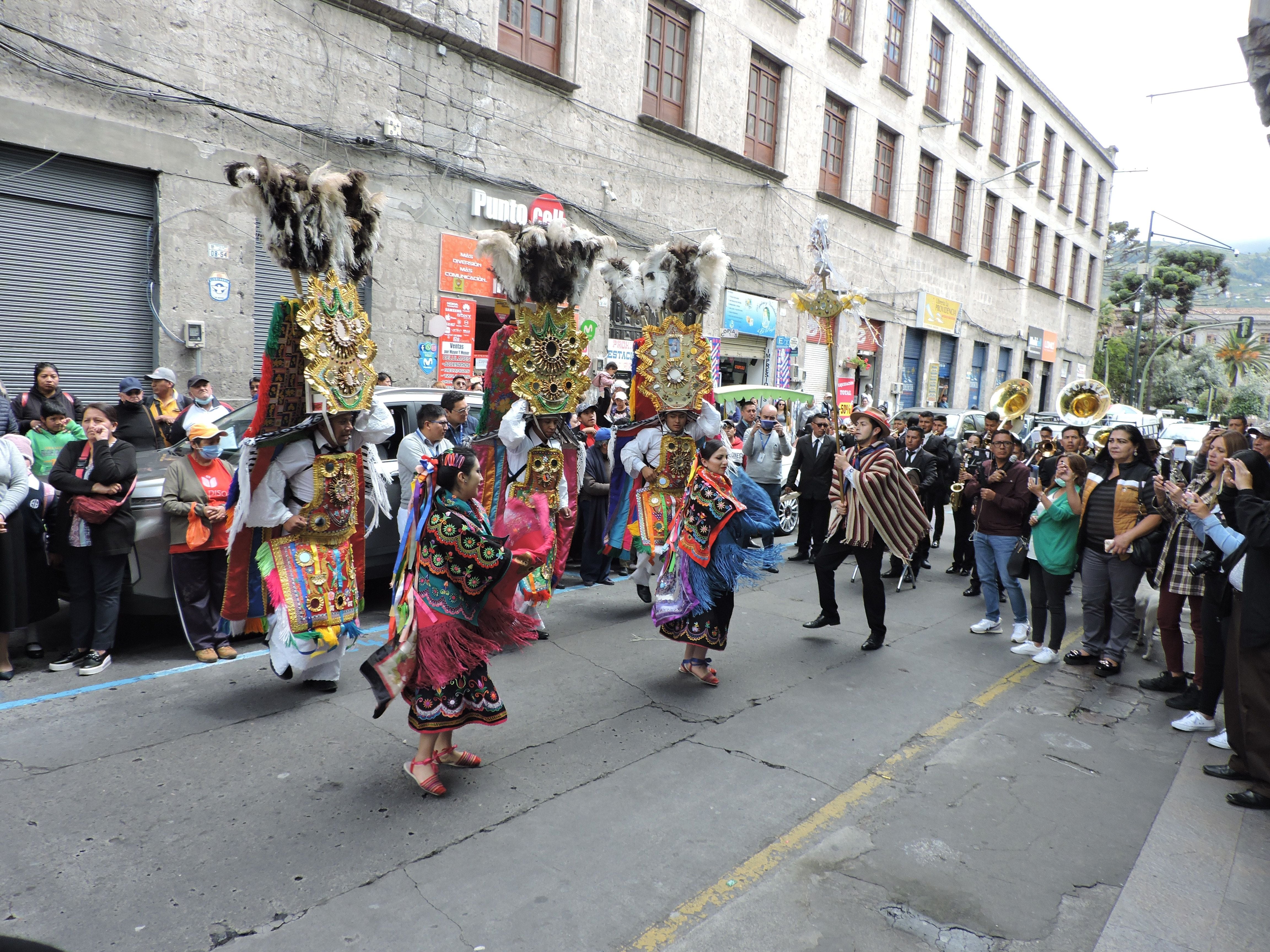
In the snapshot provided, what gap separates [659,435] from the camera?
7438mm

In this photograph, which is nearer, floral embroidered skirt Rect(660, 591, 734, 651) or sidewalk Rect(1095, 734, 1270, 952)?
sidewalk Rect(1095, 734, 1270, 952)

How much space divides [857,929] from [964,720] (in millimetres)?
2636

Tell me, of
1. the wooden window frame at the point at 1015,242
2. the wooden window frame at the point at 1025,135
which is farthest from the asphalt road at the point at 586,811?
the wooden window frame at the point at 1025,135

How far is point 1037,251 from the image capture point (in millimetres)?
33469

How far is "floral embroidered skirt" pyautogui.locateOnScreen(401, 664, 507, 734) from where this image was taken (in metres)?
4.08

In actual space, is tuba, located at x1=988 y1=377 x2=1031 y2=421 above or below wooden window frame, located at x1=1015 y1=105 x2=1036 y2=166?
below

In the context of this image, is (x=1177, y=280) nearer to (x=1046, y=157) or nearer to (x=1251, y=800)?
(x=1046, y=157)

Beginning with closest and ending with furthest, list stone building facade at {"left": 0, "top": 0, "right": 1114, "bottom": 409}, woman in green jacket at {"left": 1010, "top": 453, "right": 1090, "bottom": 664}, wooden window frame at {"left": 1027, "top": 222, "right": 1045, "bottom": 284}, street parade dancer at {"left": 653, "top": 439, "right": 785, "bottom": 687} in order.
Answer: street parade dancer at {"left": 653, "top": 439, "right": 785, "bottom": 687}
woman in green jacket at {"left": 1010, "top": 453, "right": 1090, "bottom": 664}
stone building facade at {"left": 0, "top": 0, "right": 1114, "bottom": 409}
wooden window frame at {"left": 1027, "top": 222, "right": 1045, "bottom": 284}

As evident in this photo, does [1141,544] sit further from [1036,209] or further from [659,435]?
[1036,209]

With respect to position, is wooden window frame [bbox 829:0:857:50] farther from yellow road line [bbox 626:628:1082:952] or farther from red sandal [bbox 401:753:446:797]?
red sandal [bbox 401:753:446:797]

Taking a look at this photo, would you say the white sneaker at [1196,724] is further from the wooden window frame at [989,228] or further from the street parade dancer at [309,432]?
the wooden window frame at [989,228]

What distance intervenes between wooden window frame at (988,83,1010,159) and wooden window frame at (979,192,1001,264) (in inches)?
55.0

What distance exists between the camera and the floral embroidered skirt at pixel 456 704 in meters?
4.08

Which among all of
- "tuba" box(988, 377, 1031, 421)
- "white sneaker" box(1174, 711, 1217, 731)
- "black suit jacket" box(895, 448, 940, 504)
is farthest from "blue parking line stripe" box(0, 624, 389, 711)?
"tuba" box(988, 377, 1031, 421)
